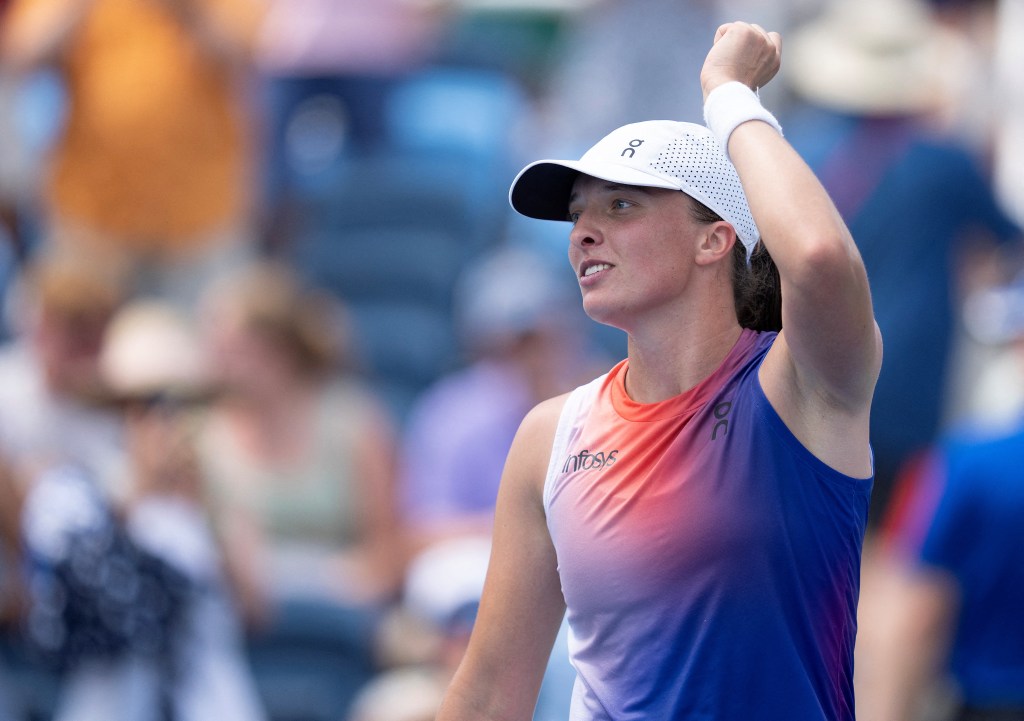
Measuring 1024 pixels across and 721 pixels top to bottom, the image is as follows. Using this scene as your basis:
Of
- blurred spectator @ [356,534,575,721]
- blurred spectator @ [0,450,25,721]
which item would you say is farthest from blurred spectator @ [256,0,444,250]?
blurred spectator @ [0,450,25,721]

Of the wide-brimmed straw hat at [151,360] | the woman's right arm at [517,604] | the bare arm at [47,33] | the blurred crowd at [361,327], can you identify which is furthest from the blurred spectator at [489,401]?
the woman's right arm at [517,604]

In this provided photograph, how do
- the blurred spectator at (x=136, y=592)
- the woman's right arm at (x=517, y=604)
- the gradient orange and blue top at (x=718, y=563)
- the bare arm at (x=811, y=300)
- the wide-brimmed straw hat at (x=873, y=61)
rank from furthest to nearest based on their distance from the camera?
the wide-brimmed straw hat at (x=873, y=61) → the blurred spectator at (x=136, y=592) → the woman's right arm at (x=517, y=604) → the gradient orange and blue top at (x=718, y=563) → the bare arm at (x=811, y=300)

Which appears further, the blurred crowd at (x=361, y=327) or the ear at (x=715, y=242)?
the blurred crowd at (x=361, y=327)

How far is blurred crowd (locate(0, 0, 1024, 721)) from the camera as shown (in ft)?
17.1

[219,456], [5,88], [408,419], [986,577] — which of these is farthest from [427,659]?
[5,88]

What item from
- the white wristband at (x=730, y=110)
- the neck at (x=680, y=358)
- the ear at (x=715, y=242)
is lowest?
the neck at (x=680, y=358)

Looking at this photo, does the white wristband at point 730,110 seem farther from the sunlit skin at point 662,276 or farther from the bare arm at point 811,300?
the sunlit skin at point 662,276

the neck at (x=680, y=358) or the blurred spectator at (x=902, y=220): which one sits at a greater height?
the blurred spectator at (x=902, y=220)

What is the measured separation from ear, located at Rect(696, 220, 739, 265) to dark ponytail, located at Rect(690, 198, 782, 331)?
3 centimetres

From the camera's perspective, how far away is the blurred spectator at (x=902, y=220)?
6621 millimetres

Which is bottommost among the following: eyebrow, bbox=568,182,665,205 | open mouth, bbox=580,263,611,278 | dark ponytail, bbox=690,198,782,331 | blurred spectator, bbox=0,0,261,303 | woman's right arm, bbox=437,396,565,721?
woman's right arm, bbox=437,396,565,721

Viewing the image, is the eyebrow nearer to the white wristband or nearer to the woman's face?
the woman's face

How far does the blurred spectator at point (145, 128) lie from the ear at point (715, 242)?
17.4 ft

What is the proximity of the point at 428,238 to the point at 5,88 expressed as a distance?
7.09 feet
